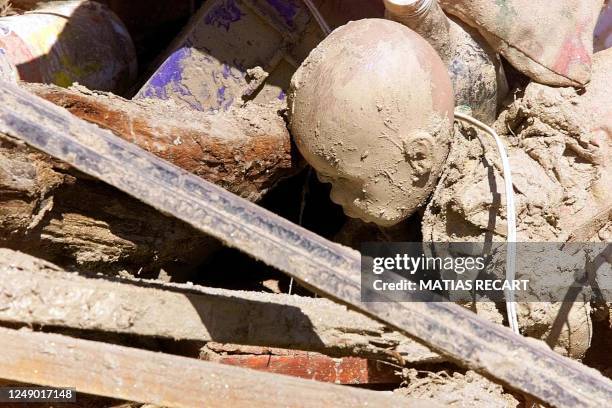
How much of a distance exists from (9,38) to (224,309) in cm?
142

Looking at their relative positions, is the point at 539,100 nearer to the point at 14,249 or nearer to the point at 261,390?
the point at 261,390

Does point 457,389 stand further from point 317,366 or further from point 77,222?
point 77,222

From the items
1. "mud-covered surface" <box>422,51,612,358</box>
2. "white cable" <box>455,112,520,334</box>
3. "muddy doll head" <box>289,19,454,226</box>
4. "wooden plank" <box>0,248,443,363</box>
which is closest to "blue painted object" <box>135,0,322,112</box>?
"muddy doll head" <box>289,19,454,226</box>

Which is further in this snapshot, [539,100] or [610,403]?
[539,100]

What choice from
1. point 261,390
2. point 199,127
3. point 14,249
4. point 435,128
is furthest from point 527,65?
point 14,249

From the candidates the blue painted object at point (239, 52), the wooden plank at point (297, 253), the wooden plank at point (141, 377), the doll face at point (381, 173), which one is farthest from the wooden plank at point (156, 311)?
the blue painted object at point (239, 52)

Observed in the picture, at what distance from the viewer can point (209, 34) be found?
8.71 feet

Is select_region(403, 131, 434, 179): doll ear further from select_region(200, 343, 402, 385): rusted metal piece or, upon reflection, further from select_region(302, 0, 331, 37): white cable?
select_region(302, 0, 331, 37): white cable

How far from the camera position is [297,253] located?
1.44 meters

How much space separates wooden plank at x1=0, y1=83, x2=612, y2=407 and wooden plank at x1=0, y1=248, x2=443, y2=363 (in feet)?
0.87

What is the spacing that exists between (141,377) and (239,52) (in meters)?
1.51

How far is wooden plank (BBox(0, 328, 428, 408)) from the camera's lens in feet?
4.76

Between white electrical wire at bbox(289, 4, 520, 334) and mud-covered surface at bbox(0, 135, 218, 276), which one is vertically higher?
white electrical wire at bbox(289, 4, 520, 334)

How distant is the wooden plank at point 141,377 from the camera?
145 centimetres
